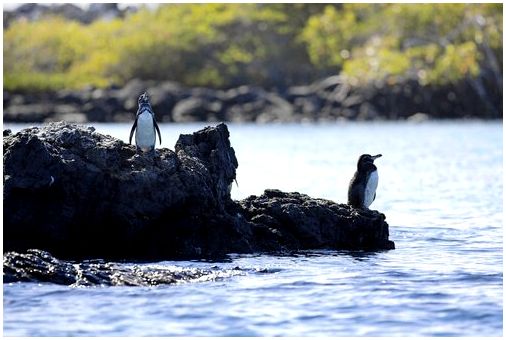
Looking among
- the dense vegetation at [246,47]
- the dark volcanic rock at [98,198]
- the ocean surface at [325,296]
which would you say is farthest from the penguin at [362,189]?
the dense vegetation at [246,47]

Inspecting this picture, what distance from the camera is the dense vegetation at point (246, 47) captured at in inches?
3201

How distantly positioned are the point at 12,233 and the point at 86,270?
215 centimetres

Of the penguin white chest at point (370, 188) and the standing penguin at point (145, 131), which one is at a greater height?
the standing penguin at point (145, 131)

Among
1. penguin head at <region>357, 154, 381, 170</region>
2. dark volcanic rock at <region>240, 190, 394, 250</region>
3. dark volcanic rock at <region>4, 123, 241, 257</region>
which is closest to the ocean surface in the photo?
dark volcanic rock at <region>240, 190, 394, 250</region>

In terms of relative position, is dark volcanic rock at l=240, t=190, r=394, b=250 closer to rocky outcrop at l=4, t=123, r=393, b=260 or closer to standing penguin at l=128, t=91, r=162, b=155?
rocky outcrop at l=4, t=123, r=393, b=260

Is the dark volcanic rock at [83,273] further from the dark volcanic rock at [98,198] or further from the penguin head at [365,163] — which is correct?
the penguin head at [365,163]

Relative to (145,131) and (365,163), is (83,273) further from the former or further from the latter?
(365,163)

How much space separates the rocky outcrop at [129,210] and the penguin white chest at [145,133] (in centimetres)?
34

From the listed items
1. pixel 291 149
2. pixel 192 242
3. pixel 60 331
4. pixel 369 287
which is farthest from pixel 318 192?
pixel 291 149

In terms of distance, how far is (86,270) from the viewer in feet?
44.4

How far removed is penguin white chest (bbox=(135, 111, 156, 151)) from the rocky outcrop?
1.11ft

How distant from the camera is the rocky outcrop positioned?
50.3ft

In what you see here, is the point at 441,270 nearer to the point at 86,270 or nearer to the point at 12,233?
the point at 86,270

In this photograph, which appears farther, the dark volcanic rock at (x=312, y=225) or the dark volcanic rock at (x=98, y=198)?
the dark volcanic rock at (x=312, y=225)
